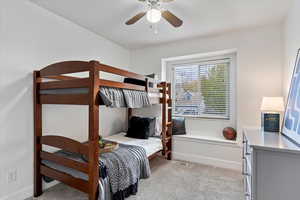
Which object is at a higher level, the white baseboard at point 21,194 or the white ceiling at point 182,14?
the white ceiling at point 182,14

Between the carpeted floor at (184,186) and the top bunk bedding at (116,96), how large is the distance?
1175mm

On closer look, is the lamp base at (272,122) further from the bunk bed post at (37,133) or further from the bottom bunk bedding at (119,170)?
the bunk bed post at (37,133)

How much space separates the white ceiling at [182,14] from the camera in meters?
2.14

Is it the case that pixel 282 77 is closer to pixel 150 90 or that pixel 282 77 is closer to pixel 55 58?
pixel 150 90

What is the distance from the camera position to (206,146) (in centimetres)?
312

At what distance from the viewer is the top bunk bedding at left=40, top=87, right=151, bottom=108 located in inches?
67.7

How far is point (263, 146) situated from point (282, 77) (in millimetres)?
1951

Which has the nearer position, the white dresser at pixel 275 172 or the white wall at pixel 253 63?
the white dresser at pixel 275 172

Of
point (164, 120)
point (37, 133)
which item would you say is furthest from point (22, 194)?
point (164, 120)

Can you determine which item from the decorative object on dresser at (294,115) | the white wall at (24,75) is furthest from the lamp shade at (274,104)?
the white wall at (24,75)

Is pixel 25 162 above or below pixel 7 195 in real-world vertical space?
above

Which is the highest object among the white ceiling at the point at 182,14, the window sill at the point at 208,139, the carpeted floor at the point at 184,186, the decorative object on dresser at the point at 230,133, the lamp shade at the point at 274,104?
the white ceiling at the point at 182,14

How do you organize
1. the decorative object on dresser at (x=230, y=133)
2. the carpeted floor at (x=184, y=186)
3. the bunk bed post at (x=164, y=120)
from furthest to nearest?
the bunk bed post at (x=164, y=120) < the decorative object on dresser at (x=230, y=133) < the carpeted floor at (x=184, y=186)

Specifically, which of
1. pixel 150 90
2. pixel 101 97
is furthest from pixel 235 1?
pixel 101 97
